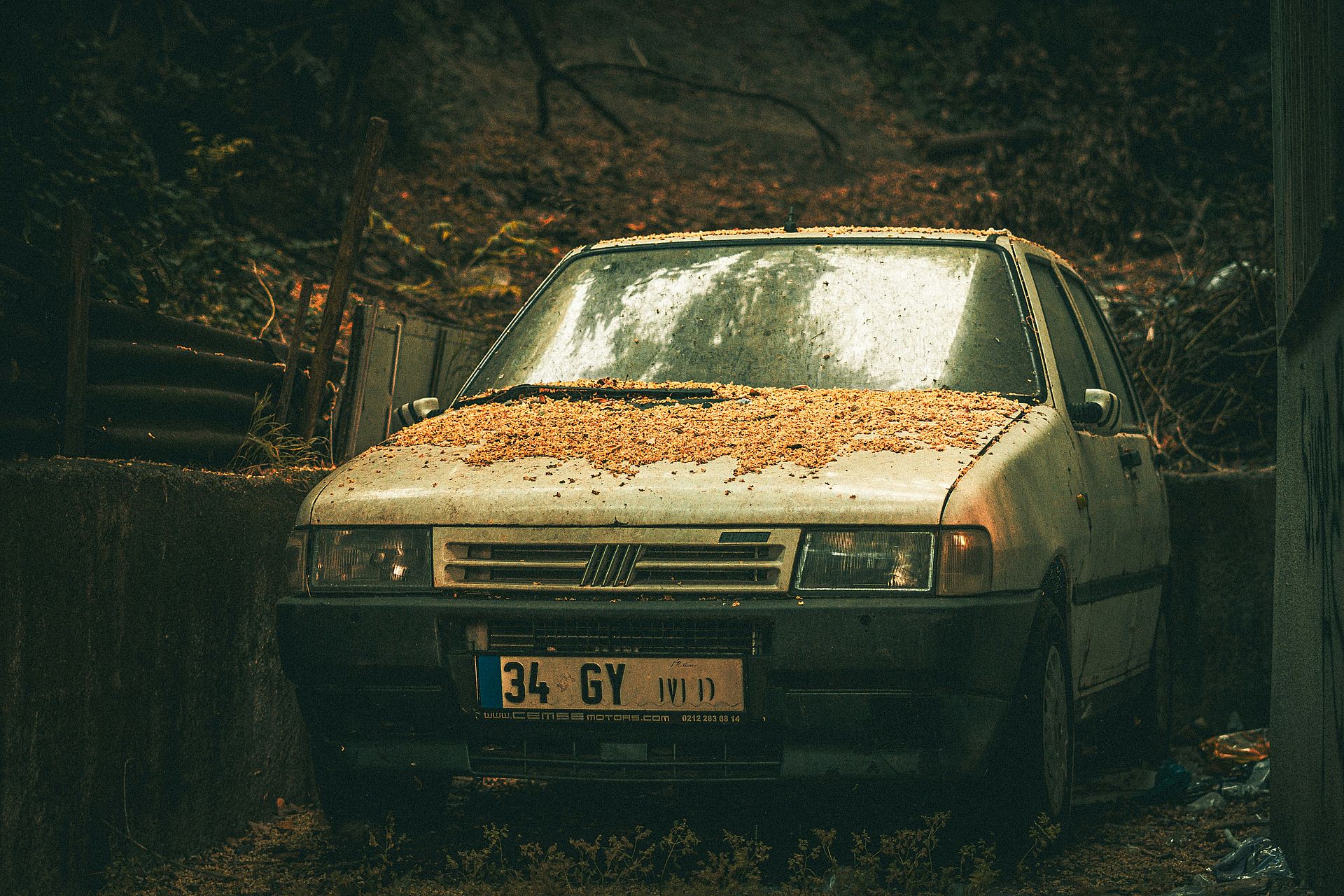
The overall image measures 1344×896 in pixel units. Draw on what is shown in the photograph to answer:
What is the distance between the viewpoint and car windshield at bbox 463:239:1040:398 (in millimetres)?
4805

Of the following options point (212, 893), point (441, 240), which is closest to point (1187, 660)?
point (212, 893)

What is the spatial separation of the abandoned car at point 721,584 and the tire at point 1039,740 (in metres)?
0.01

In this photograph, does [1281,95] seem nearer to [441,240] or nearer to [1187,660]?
[1187,660]

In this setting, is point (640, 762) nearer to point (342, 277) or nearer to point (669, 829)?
point (669, 829)

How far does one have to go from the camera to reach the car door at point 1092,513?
15.3ft

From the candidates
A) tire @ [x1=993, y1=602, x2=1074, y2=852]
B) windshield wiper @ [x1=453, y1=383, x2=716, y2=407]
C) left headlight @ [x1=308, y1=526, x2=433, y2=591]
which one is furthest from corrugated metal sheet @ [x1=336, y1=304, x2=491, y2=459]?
tire @ [x1=993, y1=602, x2=1074, y2=852]

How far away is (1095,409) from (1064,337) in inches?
21.8

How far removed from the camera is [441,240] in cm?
1416

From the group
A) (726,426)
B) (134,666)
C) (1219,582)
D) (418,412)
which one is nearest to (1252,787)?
(1219,582)

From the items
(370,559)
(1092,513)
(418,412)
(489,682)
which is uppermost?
(418,412)

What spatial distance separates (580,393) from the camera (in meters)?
4.81

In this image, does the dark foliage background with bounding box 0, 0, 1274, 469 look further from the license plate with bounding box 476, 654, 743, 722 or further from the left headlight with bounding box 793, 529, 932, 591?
the left headlight with bounding box 793, 529, 932, 591

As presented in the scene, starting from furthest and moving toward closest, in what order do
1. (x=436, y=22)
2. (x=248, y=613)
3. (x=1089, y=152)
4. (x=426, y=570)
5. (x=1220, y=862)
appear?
(x=436, y=22) < (x=1089, y=152) < (x=248, y=613) < (x=1220, y=862) < (x=426, y=570)

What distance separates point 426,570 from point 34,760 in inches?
40.9
